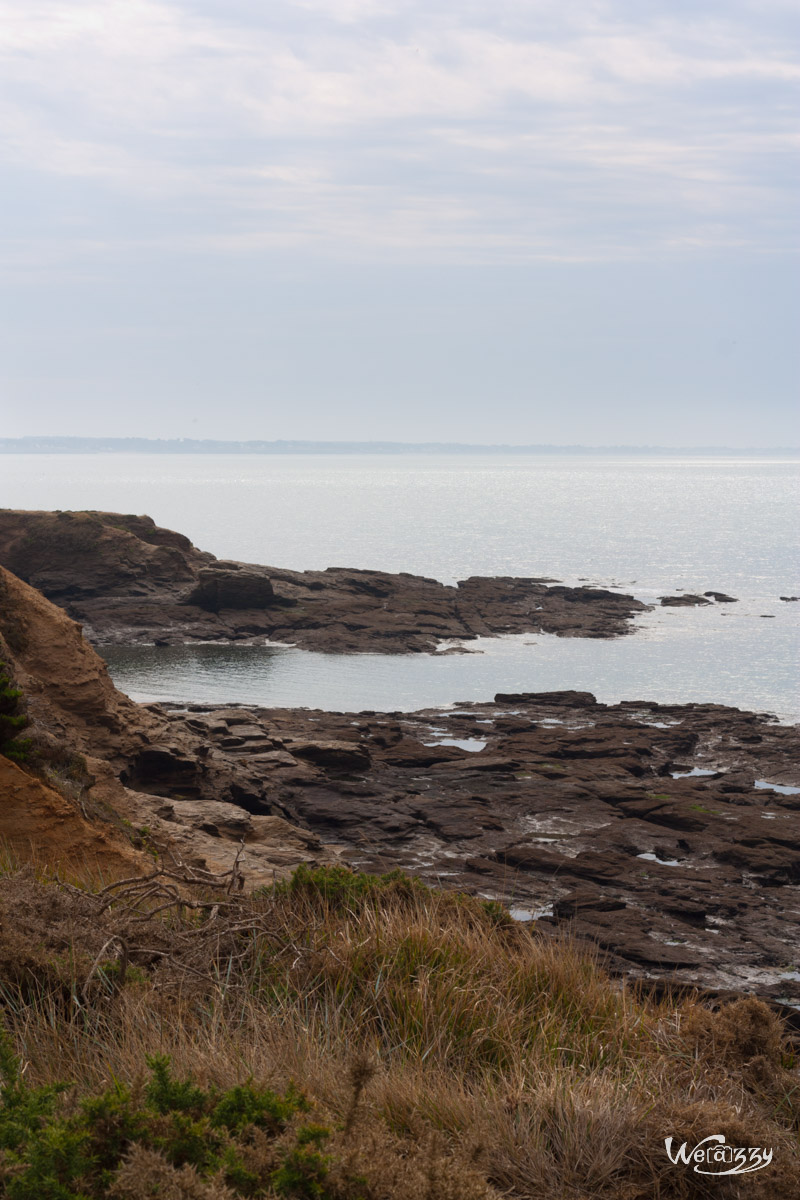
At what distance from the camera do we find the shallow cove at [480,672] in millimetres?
39875

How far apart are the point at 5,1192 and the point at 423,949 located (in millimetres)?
3120

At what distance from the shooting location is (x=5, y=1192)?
2975mm

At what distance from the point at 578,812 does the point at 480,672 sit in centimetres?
2176

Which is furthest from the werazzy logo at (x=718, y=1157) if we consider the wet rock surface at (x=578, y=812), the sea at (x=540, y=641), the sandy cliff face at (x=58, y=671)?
the sea at (x=540, y=641)

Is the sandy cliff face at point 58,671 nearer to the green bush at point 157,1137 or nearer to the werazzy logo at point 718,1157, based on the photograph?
the green bush at point 157,1137

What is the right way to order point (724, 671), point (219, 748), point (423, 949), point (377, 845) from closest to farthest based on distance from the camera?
point (423, 949) → point (377, 845) → point (219, 748) → point (724, 671)

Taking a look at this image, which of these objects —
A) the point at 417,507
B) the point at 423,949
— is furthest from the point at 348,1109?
the point at 417,507

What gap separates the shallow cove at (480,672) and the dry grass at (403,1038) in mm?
31474

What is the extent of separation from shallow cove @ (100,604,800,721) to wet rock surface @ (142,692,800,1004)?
5.50m

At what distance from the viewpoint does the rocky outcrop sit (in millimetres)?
53531

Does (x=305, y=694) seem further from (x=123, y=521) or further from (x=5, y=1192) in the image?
(x=5, y=1192)

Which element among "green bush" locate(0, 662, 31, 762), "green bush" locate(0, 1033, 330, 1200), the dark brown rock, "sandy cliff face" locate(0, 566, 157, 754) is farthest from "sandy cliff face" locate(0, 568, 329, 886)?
the dark brown rock

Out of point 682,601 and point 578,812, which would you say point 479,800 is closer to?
point 578,812

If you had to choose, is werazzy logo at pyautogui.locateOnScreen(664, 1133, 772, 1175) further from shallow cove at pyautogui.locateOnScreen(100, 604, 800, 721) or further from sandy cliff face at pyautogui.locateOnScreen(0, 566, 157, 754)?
shallow cove at pyautogui.locateOnScreen(100, 604, 800, 721)
